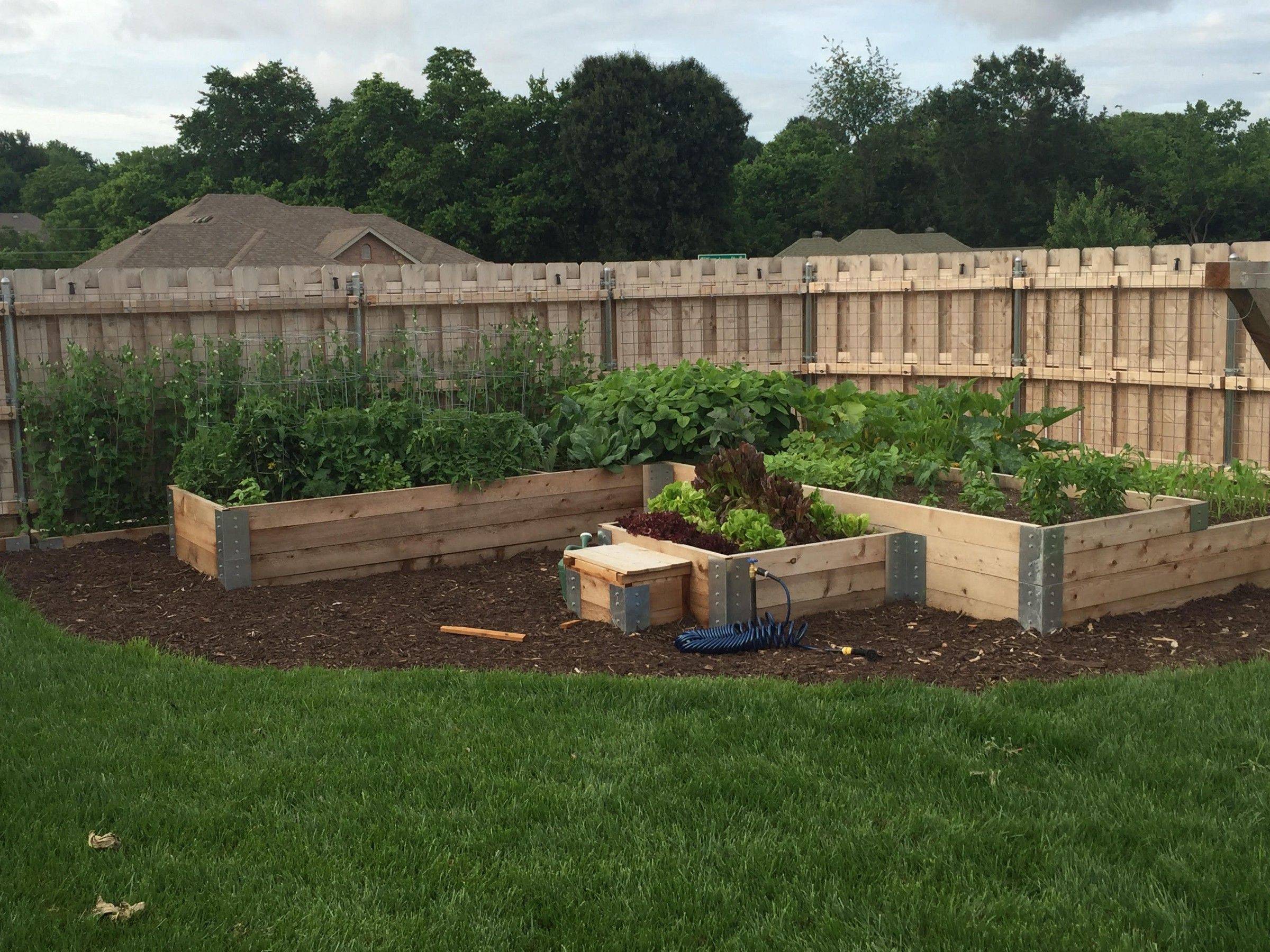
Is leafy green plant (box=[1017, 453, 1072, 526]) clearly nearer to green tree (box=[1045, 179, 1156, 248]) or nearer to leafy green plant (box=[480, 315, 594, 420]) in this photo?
leafy green plant (box=[480, 315, 594, 420])

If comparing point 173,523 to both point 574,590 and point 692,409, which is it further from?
point 692,409

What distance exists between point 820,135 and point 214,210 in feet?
139

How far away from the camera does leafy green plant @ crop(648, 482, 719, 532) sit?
682cm

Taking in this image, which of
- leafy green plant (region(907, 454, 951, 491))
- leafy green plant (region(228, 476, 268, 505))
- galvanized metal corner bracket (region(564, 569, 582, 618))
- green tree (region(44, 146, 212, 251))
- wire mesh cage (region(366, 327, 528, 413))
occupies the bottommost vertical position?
galvanized metal corner bracket (region(564, 569, 582, 618))

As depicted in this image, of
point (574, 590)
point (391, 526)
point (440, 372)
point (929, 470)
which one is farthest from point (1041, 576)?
point (440, 372)

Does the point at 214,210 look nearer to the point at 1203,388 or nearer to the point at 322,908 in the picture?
the point at 1203,388

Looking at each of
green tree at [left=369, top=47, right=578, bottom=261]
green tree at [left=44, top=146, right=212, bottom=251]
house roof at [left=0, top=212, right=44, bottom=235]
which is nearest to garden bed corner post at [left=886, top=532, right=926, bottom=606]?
green tree at [left=369, top=47, right=578, bottom=261]

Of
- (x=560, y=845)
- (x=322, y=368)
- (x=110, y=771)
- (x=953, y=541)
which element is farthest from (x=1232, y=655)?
(x=322, y=368)

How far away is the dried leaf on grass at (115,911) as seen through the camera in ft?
10.6

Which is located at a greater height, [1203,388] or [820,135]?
[820,135]

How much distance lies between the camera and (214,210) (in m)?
34.8

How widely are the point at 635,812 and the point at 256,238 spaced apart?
32058 mm

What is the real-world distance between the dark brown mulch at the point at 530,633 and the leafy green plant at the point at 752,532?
0.46m

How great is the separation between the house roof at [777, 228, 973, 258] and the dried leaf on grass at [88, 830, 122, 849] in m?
42.2
